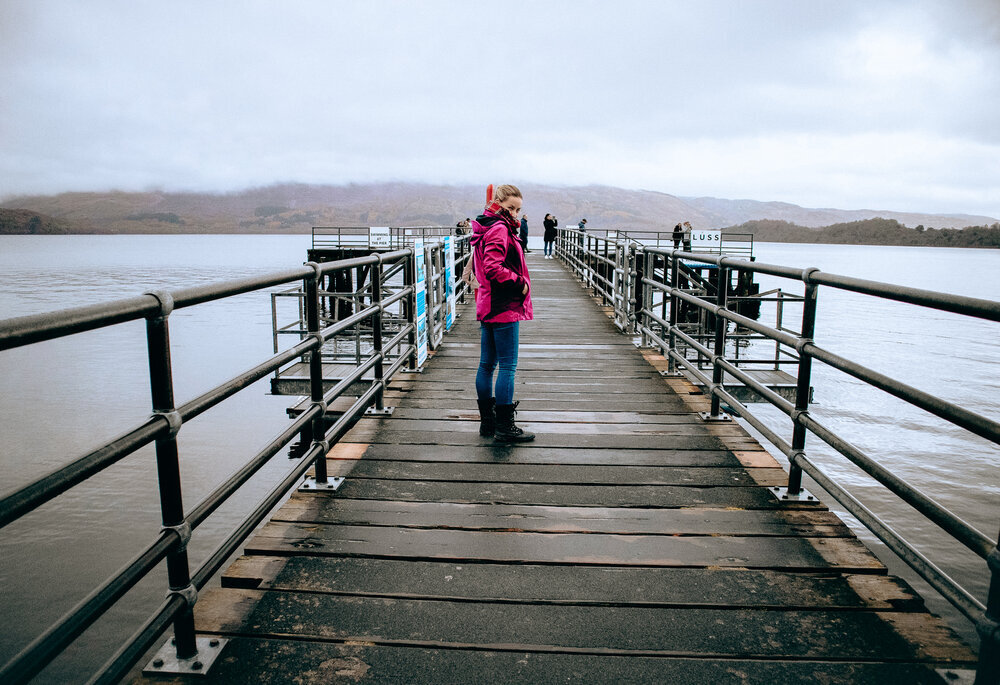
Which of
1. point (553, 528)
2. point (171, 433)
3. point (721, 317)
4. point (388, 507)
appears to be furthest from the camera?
point (721, 317)

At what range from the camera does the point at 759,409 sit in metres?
20.2

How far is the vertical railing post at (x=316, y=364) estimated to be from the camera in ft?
10.5

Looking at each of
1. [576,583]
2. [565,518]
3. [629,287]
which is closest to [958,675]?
[576,583]

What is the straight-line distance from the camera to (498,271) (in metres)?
4.13

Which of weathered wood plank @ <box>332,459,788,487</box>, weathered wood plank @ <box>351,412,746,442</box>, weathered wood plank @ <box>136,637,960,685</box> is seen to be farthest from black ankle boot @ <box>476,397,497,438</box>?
weathered wood plank @ <box>136,637,960,685</box>

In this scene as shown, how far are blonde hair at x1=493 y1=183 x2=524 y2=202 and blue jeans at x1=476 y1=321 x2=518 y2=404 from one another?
80 centimetres

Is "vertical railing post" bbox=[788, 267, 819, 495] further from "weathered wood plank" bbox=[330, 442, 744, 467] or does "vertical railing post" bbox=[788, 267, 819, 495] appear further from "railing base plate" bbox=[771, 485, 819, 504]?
"weathered wood plank" bbox=[330, 442, 744, 467]

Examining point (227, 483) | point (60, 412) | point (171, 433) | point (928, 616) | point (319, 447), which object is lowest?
point (60, 412)

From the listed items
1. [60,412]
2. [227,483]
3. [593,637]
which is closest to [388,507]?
[227,483]

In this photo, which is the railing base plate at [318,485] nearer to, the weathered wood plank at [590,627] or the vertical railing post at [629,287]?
the weathered wood plank at [590,627]

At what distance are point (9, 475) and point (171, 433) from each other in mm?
18485

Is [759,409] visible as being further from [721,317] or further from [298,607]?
[298,607]

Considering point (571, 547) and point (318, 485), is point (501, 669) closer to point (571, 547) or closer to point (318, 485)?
point (571, 547)

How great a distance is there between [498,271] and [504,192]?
491mm
